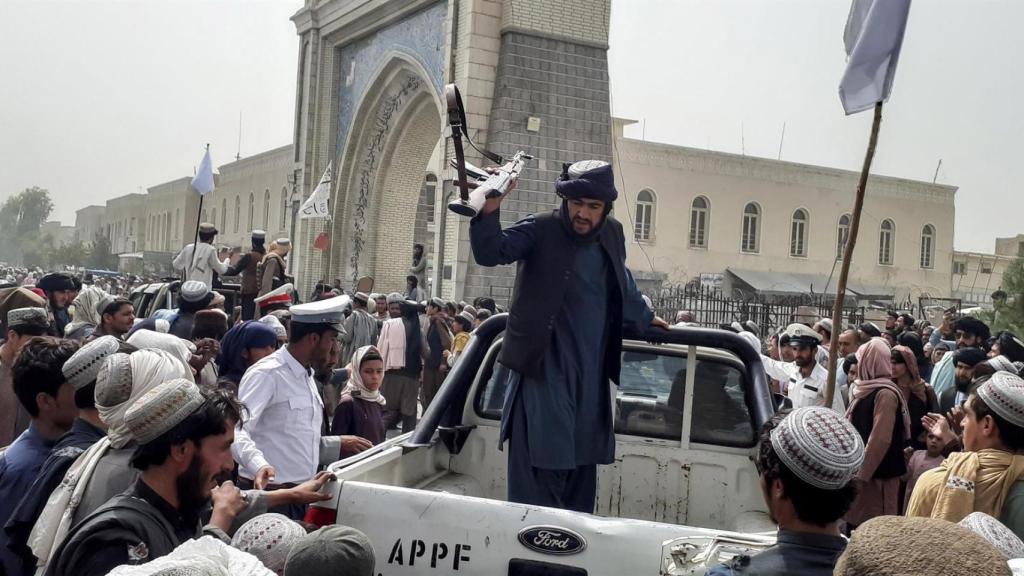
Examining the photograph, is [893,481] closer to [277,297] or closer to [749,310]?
[277,297]

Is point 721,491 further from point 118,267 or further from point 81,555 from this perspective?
point 118,267

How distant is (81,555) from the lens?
2.23 m

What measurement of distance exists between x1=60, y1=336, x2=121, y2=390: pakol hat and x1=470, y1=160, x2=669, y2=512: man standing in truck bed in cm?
137

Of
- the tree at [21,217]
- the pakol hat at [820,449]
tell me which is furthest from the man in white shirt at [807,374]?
the tree at [21,217]

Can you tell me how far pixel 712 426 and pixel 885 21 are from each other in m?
2.53

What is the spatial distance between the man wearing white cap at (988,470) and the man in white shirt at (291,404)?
2397 millimetres

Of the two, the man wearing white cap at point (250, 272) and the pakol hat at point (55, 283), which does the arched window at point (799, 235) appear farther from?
the pakol hat at point (55, 283)

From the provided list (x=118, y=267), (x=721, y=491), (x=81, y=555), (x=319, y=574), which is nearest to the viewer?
(x=319, y=574)

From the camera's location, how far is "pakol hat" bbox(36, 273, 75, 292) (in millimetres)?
8023

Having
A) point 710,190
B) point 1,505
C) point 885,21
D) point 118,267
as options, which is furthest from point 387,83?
point 118,267

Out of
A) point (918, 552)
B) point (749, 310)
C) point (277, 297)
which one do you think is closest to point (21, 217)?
point (749, 310)

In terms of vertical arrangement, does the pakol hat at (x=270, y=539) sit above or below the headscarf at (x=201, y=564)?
below

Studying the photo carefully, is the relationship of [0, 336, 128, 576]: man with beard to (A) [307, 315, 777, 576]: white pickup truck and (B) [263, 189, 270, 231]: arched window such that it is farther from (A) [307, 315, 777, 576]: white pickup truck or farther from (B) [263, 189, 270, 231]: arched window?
(B) [263, 189, 270, 231]: arched window

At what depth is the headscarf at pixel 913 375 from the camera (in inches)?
251
